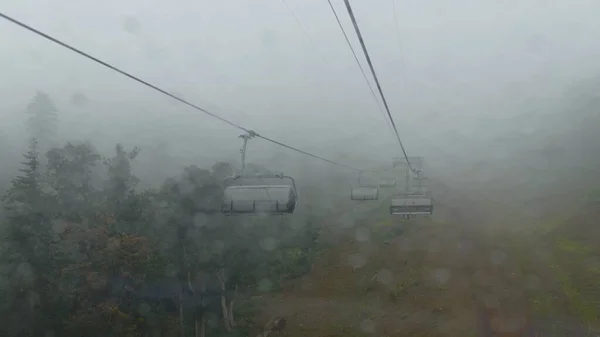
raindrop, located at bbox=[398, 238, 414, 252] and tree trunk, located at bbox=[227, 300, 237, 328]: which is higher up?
raindrop, located at bbox=[398, 238, 414, 252]

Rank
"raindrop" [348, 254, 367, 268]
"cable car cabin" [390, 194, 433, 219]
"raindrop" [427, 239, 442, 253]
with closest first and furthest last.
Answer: "cable car cabin" [390, 194, 433, 219] → "raindrop" [427, 239, 442, 253] → "raindrop" [348, 254, 367, 268]

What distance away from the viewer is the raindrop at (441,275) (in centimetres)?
2996

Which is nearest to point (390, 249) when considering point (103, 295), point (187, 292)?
point (187, 292)

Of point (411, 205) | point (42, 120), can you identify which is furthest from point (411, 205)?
point (42, 120)

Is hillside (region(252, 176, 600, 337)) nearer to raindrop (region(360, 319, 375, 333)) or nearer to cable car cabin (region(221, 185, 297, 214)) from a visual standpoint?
raindrop (region(360, 319, 375, 333))

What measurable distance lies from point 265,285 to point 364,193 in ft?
55.9

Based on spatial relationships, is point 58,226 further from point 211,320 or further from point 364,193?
point 364,193

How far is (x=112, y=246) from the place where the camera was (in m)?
19.7

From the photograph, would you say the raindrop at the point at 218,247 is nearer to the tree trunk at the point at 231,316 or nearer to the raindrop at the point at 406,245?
the tree trunk at the point at 231,316

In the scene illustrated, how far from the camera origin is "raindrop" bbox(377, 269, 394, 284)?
105 feet

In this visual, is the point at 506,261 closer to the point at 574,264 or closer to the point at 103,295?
the point at 574,264

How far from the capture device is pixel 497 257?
31.5 metres

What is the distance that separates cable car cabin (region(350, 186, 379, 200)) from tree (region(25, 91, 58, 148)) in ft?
175

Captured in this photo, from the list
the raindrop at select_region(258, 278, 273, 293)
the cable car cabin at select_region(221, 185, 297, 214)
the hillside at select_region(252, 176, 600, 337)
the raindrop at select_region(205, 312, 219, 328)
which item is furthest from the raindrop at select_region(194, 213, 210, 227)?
the raindrop at select_region(258, 278, 273, 293)
